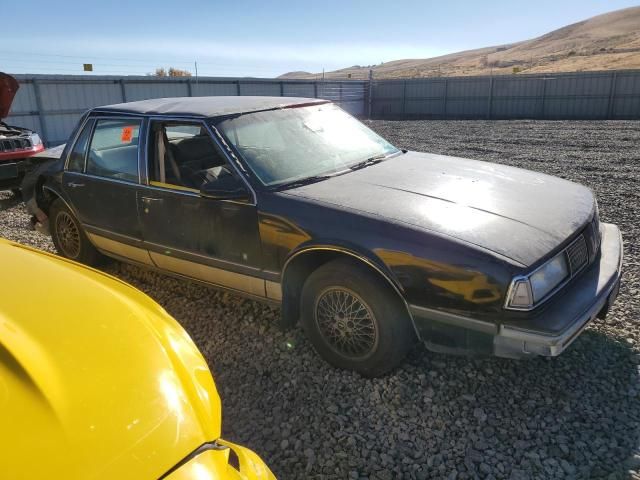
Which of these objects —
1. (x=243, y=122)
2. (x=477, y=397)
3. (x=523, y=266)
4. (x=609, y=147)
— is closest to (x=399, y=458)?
(x=477, y=397)

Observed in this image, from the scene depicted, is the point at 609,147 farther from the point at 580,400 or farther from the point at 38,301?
the point at 38,301

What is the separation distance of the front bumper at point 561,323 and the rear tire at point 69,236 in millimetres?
3730

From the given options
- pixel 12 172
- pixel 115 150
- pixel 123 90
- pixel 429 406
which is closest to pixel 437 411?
pixel 429 406

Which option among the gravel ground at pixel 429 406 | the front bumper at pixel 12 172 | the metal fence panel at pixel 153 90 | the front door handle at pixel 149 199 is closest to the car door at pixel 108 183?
the front door handle at pixel 149 199

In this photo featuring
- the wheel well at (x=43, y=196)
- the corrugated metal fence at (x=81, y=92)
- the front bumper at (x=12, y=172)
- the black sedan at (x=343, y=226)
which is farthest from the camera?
the corrugated metal fence at (x=81, y=92)

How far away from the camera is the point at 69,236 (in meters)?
4.79

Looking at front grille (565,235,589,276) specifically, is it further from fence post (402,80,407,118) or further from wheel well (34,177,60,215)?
fence post (402,80,407,118)

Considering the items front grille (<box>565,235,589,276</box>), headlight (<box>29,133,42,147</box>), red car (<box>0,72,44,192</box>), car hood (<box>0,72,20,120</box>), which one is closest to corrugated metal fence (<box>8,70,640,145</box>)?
headlight (<box>29,133,42,147</box>)

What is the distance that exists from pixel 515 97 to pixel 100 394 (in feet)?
84.1

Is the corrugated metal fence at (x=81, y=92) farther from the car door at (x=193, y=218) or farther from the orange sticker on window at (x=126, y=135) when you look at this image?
the car door at (x=193, y=218)

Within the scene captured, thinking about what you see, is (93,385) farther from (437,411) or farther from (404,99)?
(404,99)

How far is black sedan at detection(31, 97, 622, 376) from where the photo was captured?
8.30ft

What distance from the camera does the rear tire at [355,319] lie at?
2.81 meters

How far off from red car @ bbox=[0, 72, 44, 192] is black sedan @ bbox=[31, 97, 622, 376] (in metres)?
3.62
